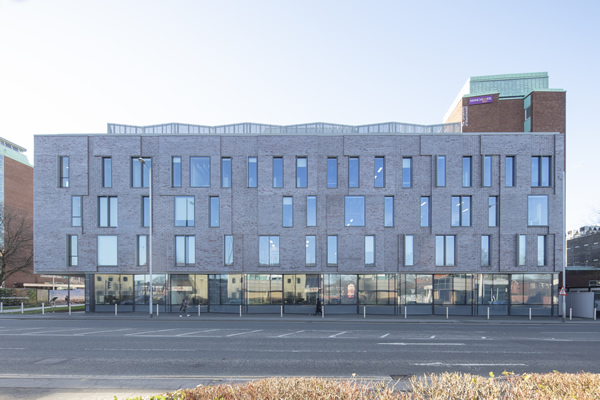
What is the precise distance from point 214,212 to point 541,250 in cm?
2832

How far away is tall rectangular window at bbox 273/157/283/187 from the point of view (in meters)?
33.8

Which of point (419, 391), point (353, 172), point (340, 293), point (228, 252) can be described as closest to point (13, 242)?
point (228, 252)

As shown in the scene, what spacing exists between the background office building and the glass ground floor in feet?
0.33

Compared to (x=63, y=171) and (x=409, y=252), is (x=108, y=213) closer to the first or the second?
(x=63, y=171)

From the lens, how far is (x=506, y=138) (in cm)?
3384

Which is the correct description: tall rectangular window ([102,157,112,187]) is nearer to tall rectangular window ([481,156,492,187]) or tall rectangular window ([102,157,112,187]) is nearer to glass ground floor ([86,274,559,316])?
glass ground floor ([86,274,559,316])

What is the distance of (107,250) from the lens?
33.8 meters

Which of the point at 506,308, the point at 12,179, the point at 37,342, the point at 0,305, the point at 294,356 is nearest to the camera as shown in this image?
the point at 294,356

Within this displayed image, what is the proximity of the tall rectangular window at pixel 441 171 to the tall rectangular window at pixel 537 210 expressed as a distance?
7555mm

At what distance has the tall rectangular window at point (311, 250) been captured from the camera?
33.4 metres

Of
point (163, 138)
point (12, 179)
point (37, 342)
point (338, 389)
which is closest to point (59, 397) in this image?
point (338, 389)

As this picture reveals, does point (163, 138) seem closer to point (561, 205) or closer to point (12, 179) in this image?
point (561, 205)

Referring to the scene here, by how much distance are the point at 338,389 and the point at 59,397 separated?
632 centimetres

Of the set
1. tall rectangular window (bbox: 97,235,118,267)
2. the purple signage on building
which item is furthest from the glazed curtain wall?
the purple signage on building
